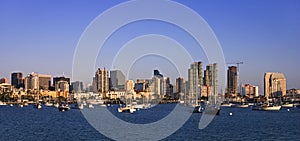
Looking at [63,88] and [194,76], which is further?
[63,88]

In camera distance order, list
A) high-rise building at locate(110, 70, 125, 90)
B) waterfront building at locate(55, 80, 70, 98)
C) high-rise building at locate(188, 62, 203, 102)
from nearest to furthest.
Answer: high-rise building at locate(110, 70, 125, 90) → high-rise building at locate(188, 62, 203, 102) → waterfront building at locate(55, 80, 70, 98)

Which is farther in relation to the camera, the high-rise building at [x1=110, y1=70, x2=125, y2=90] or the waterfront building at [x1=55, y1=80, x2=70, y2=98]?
the waterfront building at [x1=55, y1=80, x2=70, y2=98]

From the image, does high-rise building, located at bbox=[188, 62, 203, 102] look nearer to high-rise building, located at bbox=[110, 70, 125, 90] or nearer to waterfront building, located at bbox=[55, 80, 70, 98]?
high-rise building, located at bbox=[110, 70, 125, 90]

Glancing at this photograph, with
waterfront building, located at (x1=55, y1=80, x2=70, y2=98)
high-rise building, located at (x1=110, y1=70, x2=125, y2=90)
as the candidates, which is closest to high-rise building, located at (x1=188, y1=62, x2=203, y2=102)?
high-rise building, located at (x1=110, y1=70, x2=125, y2=90)

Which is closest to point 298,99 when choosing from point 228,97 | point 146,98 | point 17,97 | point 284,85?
point 284,85

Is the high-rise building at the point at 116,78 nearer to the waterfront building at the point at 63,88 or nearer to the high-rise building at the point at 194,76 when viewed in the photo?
the high-rise building at the point at 194,76

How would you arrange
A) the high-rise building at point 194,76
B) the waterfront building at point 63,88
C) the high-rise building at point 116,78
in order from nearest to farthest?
the high-rise building at point 116,78, the high-rise building at point 194,76, the waterfront building at point 63,88

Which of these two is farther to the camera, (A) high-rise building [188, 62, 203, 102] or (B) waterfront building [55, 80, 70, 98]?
(B) waterfront building [55, 80, 70, 98]

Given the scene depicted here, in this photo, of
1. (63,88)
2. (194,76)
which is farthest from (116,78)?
(63,88)

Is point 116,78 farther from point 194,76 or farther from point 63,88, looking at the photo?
point 63,88

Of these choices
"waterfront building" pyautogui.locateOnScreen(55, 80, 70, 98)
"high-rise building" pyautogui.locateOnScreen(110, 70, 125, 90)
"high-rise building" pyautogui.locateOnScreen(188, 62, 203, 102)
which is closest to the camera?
"high-rise building" pyautogui.locateOnScreen(110, 70, 125, 90)

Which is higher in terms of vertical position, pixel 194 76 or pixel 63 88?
pixel 194 76

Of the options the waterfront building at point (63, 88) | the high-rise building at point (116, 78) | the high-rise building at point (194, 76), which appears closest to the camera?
the high-rise building at point (116, 78)

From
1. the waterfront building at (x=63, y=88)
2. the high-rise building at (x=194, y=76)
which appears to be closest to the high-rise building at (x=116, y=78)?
the high-rise building at (x=194, y=76)
